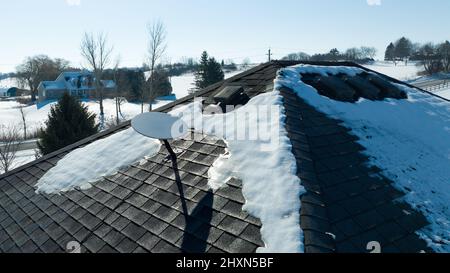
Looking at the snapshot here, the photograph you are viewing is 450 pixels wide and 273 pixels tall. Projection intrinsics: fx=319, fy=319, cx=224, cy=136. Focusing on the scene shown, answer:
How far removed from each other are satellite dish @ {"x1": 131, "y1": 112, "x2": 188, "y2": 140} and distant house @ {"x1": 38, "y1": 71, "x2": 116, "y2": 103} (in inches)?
2595

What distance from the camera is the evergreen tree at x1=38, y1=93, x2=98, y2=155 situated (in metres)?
17.9

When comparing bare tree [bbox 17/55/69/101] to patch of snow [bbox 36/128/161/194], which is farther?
bare tree [bbox 17/55/69/101]

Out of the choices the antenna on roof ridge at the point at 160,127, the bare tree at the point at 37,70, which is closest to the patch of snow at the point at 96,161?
the antenna on roof ridge at the point at 160,127

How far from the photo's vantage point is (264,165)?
498cm

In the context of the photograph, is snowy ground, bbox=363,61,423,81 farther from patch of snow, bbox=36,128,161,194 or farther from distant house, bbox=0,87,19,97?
distant house, bbox=0,87,19,97

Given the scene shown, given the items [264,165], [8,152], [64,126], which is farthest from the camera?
[8,152]

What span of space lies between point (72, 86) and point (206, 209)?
7241cm

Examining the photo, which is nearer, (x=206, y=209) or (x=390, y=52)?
(x=206, y=209)

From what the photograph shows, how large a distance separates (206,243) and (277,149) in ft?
6.33

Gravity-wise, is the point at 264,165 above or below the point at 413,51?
below

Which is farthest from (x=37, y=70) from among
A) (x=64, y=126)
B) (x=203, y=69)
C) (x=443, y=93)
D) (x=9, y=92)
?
(x=443, y=93)

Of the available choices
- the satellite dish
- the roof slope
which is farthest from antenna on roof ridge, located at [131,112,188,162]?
the roof slope

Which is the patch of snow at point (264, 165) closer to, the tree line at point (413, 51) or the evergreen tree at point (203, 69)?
the evergreen tree at point (203, 69)

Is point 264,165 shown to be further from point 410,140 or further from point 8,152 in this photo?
point 8,152
